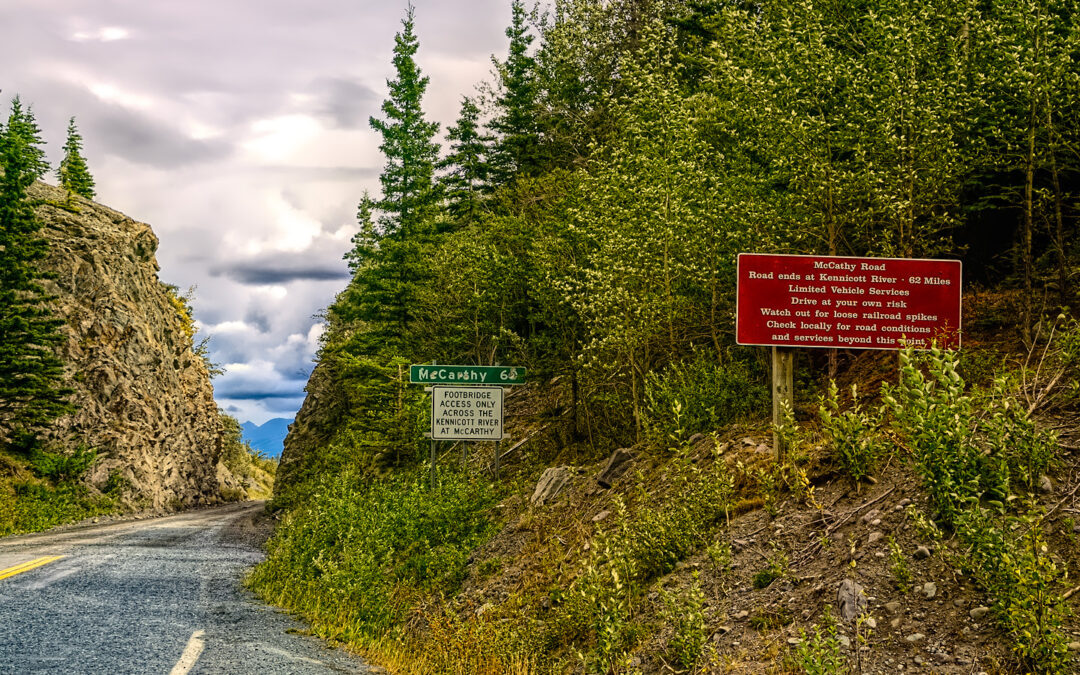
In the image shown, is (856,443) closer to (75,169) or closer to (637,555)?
(637,555)

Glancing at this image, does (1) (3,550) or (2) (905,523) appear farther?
(1) (3,550)

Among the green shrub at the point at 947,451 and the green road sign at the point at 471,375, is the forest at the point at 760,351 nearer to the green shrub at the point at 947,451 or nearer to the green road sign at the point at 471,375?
the green shrub at the point at 947,451

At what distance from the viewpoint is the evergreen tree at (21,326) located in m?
31.0

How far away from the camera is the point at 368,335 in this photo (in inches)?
1094

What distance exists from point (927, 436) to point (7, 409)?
36378 millimetres

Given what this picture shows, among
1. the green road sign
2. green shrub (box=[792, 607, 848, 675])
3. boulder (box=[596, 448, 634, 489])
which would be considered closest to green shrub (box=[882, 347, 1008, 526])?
green shrub (box=[792, 607, 848, 675])

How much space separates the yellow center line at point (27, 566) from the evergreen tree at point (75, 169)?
46.3m

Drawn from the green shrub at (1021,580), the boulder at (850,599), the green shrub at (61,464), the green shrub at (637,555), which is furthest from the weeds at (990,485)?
the green shrub at (61,464)

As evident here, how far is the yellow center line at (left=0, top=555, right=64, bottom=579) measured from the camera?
41.9 ft

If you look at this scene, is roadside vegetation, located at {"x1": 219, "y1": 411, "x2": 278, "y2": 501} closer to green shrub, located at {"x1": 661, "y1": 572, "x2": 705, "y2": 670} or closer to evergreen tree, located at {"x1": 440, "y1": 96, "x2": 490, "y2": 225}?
evergreen tree, located at {"x1": 440, "y1": 96, "x2": 490, "y2": 225}

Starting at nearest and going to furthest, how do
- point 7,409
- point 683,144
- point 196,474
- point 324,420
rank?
1. point 683,144
2. point 7,409
3. point 324,420
4. point 196,474

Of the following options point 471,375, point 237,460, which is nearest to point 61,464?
point 471,375

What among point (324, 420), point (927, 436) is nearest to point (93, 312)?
point (324, 420)

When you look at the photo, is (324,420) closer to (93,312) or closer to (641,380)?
(93,312)
